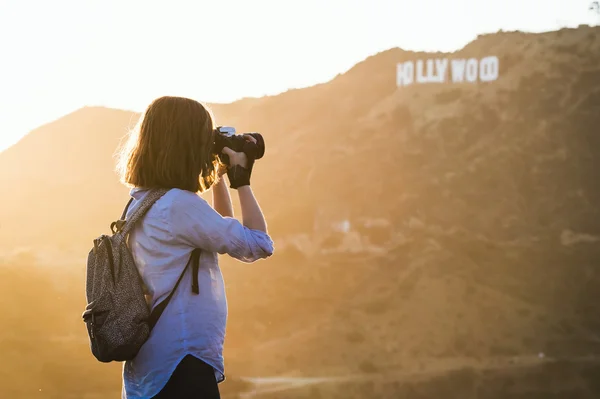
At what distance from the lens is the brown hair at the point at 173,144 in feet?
4.25

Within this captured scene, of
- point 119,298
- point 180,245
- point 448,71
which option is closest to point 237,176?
point 180,245

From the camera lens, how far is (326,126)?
64.8 ft

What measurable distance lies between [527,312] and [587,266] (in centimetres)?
232

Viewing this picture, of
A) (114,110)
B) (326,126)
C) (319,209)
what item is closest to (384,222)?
(319,209)

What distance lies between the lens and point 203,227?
1.26 m

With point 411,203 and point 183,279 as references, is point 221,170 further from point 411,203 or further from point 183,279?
point 411,203

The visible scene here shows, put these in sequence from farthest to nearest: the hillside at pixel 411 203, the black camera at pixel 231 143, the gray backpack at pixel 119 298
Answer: the hillside at pixel 411 203 → the black camera at pixel 231 143 → the gray backpack at pixel 119 298

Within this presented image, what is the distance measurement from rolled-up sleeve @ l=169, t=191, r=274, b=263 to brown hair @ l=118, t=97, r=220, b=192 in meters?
0.05

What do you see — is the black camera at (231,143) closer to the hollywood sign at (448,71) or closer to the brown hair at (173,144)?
the brown hair at (173,144)

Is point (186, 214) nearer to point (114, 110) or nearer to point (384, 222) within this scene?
point (384, 222)

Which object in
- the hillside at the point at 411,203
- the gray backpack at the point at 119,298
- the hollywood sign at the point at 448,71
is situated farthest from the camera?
the hollywood sign at the point at 448,71

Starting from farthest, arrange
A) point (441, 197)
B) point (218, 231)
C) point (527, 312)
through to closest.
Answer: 1. point (441, 197)
2. point (527, 312)
3. point (218, 231)

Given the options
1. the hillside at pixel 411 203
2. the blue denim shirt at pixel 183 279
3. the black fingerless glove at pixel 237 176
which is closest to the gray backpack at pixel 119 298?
the blue denim shirt at pixel 183 279

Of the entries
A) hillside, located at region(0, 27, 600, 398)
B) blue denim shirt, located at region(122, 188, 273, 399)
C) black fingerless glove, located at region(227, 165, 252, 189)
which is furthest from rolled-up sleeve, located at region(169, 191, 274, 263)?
hillside, located at region(0, 27, 600, 398)
